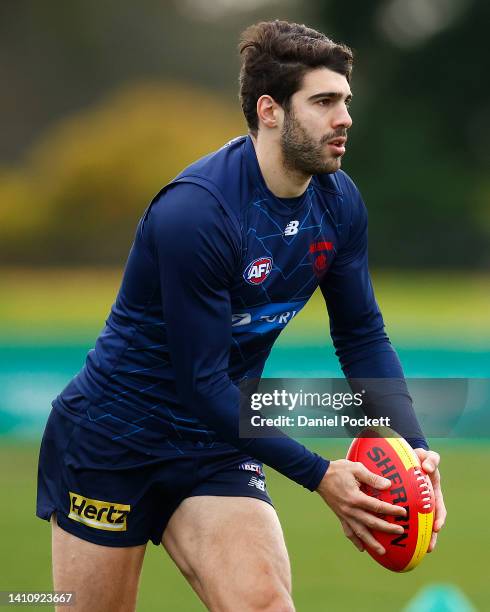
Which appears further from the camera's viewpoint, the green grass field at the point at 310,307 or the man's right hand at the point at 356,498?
the green grass field at the point at 310,307

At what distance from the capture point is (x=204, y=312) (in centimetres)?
307

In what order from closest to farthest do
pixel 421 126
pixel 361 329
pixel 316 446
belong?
pixel 361 329, pixel 316 446, pixel 421 126

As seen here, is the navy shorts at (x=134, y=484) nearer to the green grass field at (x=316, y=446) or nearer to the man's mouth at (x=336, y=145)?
the man's mouth at (x=336, y=145)

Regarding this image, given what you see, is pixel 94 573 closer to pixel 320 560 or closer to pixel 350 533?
pixel 350 533

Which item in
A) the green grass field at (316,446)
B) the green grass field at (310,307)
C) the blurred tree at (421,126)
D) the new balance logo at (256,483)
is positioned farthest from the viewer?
the blurred tree at (421,126)

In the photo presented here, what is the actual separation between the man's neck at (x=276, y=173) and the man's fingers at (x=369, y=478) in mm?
849

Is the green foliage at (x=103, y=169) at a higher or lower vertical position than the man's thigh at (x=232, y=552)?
higher

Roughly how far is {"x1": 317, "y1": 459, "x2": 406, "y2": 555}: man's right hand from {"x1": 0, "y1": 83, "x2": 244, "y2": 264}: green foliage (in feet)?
54.3

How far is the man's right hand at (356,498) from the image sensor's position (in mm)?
3066

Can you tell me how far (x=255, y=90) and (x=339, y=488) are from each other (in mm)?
1220

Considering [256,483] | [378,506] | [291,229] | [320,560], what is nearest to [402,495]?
[378,506]

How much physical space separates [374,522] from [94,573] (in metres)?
0.90

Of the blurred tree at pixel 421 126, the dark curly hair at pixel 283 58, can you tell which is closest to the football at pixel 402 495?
the dark curly hair at pixel 283 58

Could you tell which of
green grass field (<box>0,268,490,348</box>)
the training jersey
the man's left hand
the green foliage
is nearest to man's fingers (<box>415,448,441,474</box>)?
the man's left hand
